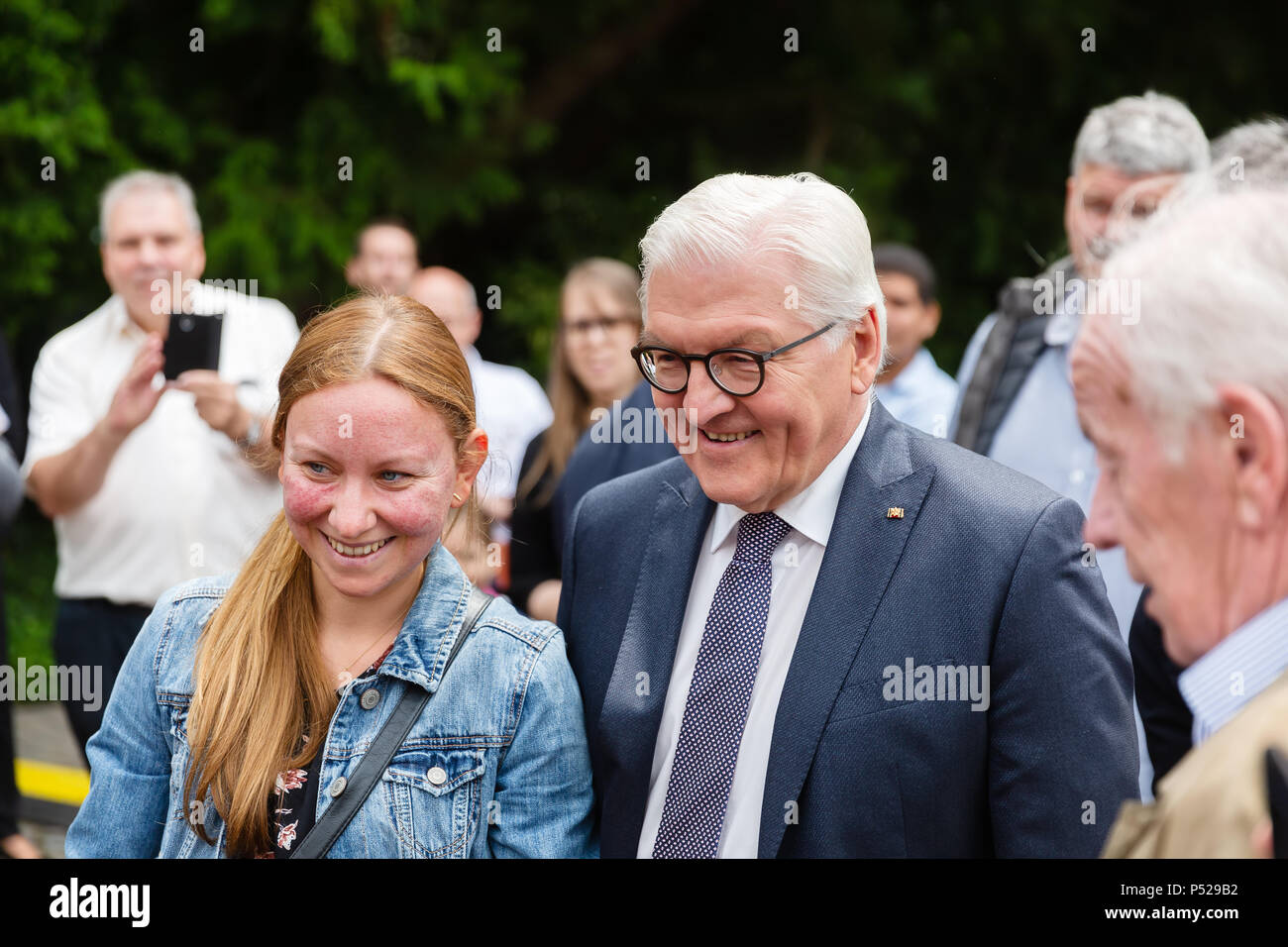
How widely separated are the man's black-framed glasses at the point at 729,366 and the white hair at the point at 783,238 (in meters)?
0.06

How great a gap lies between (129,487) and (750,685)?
9.37 ft

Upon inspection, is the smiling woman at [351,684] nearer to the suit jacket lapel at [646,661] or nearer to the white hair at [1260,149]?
the suit jacket lapel at [646,661]

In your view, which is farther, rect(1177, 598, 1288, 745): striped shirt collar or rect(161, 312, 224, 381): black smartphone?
rect(161, 312, 224, 381): black smartphone

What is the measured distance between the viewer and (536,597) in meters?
4.18

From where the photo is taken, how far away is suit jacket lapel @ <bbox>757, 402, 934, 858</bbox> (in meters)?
2.17

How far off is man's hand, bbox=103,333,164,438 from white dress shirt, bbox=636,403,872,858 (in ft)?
7.81

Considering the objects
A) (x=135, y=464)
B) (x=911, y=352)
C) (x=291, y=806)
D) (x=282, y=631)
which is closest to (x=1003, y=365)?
(x=911, y=352)

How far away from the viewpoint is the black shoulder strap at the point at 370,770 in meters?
2.13

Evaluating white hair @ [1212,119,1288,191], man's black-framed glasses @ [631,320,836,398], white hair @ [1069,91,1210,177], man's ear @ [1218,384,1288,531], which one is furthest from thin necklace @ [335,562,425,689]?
white hair @ [1069,91,1210,177]

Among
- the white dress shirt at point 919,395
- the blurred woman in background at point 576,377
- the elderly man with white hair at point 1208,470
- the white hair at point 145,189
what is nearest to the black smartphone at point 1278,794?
the elderly man with white hair at point 1208,470

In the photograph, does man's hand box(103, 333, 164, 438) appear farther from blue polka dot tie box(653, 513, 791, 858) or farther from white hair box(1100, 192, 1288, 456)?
white hair box(1100, 192, 1288, 456)

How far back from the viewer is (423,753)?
223cm
